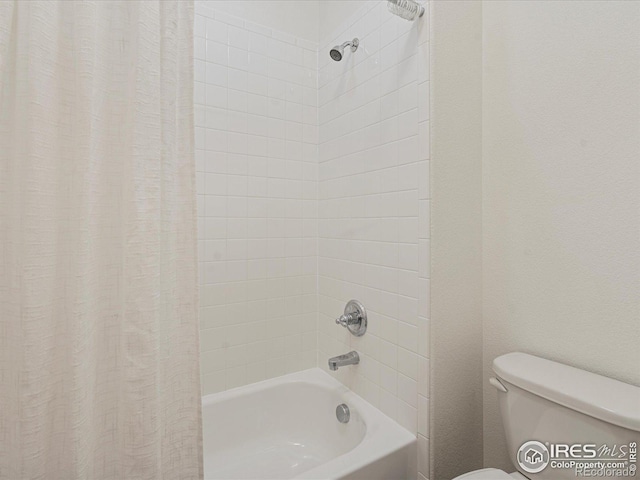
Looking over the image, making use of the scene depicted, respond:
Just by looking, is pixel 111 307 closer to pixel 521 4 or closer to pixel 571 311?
pixel 571 311

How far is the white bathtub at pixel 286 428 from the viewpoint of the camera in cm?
148

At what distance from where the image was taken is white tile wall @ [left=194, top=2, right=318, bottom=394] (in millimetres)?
1611

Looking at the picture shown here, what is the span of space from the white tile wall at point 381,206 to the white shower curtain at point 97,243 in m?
0.77

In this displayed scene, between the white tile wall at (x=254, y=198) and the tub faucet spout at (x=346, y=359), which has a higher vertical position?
the white tile wall at (x=254, y=198)

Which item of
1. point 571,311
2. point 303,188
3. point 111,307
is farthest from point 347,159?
point 111,307

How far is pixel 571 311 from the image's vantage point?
1.11 metres

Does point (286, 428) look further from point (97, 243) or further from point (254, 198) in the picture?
point (97, 243)

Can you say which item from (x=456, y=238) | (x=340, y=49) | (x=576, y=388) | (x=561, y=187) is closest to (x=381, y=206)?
(x=456, y=238)

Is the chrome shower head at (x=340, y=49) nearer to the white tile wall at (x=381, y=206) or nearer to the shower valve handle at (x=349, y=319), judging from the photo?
the white tile wall at (x=381, y=206)

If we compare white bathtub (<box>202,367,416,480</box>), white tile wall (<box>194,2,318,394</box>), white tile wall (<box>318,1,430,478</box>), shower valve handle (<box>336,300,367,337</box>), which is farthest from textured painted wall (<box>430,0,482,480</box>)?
white tile wall (<box>194,2,318,394</box>)


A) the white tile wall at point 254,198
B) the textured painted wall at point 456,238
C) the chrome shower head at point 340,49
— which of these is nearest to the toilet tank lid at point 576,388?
the textured painted wall at point 456,238

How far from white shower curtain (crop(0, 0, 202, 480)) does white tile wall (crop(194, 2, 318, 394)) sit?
727 millimetres

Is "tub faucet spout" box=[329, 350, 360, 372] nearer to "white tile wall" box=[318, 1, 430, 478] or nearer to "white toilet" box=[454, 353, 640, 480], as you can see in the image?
"white tile wall" box=[318, 1, 430, 478]

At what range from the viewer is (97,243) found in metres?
0.80
